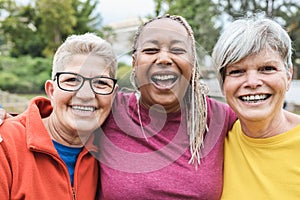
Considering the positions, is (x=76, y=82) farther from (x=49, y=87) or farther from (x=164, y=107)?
(x=164, y=107)

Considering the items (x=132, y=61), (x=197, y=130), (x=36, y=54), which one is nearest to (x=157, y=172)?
(x=197, y=130)

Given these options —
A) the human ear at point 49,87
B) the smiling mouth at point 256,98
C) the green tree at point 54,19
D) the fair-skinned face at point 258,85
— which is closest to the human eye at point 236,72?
the fair-skinned face at point 258,85

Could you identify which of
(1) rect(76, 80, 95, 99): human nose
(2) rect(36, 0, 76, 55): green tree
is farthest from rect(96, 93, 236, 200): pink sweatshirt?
(2) rect(36, 0, 76, 55): green tree

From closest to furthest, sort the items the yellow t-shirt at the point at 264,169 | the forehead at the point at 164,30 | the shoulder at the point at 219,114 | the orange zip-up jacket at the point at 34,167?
the orange zip-up jacket at the point at 34,167, the yellow t-shirt at the point at 264,169, the forehead at the point at 164,30, the shoulder at the point at 219,114

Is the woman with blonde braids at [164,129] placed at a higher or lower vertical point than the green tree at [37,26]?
lower

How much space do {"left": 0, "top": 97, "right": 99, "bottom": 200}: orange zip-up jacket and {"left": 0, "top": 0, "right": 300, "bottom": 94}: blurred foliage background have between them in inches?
475

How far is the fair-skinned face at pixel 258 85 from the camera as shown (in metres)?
1.72

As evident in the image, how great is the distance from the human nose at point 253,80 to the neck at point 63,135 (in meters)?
0.86

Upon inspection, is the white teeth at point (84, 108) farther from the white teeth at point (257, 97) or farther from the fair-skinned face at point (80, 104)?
the white teeth at point (257, 97)

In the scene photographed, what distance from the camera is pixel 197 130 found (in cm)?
195

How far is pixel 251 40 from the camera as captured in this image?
5.59ft

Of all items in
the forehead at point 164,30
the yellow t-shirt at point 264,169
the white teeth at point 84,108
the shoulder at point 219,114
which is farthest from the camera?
the shoulder at point 219,114

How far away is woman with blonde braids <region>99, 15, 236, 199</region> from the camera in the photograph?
179 centimetres

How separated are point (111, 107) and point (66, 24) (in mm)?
25012
